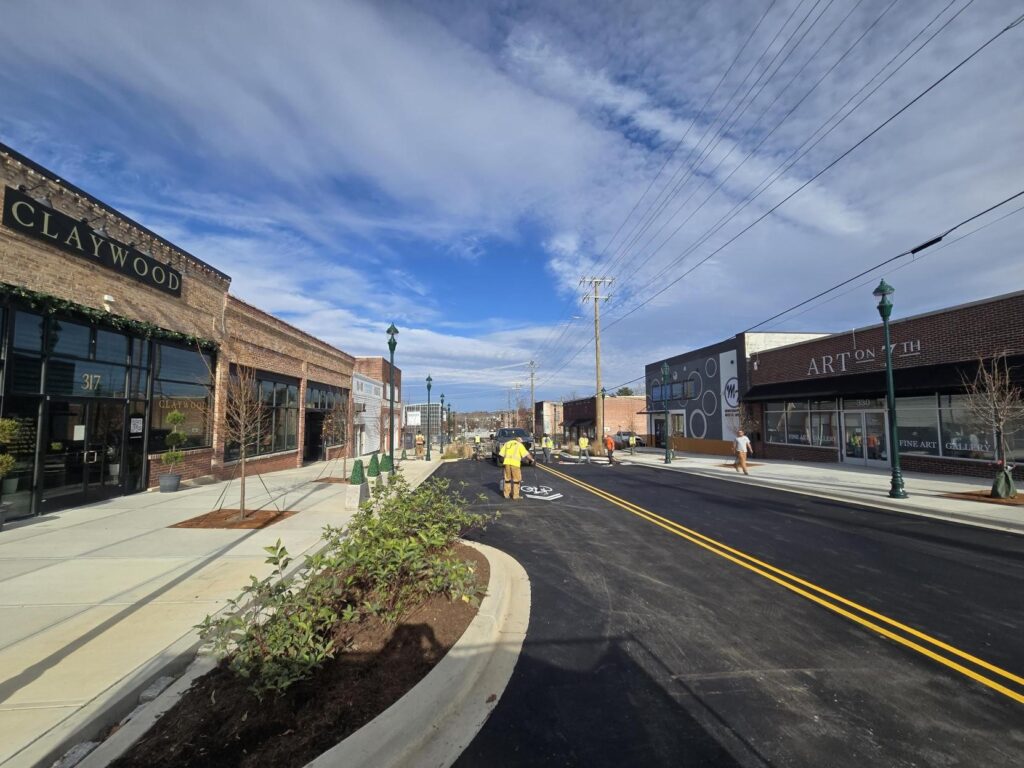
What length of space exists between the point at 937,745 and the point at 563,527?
265 inches

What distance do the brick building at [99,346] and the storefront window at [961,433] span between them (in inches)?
922

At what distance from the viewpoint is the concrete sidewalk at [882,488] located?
10008mm

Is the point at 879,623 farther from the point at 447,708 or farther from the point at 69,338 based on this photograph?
the point at 69,338

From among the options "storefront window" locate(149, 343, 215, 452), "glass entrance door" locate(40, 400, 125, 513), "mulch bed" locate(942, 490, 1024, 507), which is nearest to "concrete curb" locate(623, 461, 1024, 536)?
"mulch bed" locate(942, 490, 1024, 507)

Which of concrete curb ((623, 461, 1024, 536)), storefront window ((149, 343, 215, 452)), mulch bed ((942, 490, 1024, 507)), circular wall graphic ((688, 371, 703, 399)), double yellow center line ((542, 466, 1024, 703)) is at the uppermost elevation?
circular wall graphic ((688, 371, 703, 399))

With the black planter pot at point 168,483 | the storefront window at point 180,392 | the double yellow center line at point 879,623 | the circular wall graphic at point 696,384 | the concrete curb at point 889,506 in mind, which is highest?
the circular wall graphic at point 696,384

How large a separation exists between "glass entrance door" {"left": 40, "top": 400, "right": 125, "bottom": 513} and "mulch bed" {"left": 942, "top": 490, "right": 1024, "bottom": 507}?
20.1 meters

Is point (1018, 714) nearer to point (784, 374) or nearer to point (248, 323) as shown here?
point (248, 323)

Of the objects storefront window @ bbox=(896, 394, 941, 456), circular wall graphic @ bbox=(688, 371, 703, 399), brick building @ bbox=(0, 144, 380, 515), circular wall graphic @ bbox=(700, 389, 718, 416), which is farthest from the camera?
circular wall graphic @ bbox=(688, 371, 703, 399)

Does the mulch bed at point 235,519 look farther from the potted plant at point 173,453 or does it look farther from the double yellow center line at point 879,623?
the double yellow center line at point 879,623

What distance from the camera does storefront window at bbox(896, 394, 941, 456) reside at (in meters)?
17.9

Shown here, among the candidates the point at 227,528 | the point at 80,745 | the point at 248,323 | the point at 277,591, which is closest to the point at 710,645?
the point at 277,591

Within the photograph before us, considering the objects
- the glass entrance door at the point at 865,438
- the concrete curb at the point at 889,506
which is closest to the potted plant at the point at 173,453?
the concrete curb at the point at 889,506

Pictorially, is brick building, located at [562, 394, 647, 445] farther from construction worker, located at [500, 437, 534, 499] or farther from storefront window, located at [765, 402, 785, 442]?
construction worker, located at [500, 437, 534, 499]
